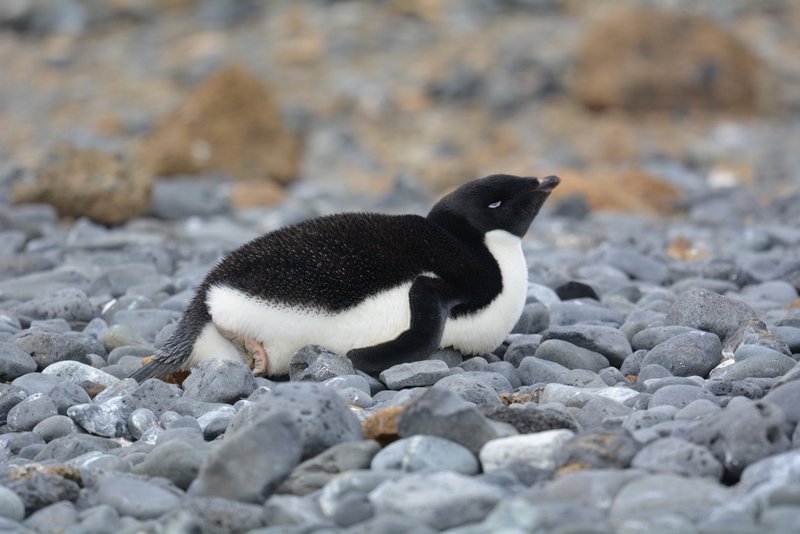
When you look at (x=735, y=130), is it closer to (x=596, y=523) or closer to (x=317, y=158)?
(x=317, y=158)

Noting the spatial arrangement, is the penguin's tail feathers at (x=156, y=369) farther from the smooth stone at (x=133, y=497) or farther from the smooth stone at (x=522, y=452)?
the smooth stone at (x=522, y=452)

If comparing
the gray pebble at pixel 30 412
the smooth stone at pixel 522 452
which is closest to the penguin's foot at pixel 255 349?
the gray pebble at pixel 30 412

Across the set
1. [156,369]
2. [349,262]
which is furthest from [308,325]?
[156,369]

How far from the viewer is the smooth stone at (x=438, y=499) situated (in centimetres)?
244

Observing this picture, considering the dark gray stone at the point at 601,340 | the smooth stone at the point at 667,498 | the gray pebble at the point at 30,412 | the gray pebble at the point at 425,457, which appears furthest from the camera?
the dark gray stone at the point at 601,340

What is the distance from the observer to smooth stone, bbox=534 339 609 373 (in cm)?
417

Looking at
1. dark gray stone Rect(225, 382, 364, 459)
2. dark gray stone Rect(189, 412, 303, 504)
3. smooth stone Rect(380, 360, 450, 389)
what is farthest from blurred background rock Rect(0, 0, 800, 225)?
dark gray stone Rect(189, 412, 303, 504)

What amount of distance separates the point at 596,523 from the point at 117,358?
2.89 metres

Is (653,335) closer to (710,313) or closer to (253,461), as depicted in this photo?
(710,313)

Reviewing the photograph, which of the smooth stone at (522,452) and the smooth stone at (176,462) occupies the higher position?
the smooth stone at (522,452)

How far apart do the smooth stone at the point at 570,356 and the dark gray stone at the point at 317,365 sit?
915mm

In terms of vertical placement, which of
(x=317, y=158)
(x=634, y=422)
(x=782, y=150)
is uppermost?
(x=634, y=422)

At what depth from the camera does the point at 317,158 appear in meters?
14.4

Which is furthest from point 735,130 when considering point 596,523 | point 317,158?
point 596,523
